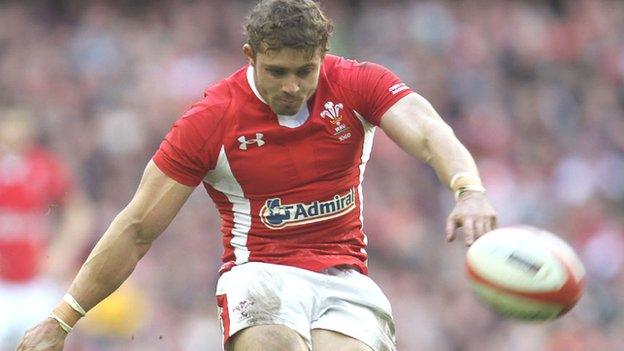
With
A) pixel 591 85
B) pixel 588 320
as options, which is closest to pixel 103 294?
pixel 588 320

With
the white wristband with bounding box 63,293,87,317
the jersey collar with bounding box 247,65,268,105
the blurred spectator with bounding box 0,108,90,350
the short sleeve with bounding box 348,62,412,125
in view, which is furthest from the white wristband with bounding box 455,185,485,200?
the blurred spectator with bounding box 0,108,90,350

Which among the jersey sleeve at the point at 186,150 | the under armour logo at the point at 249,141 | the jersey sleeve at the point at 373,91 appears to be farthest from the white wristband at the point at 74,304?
the jersey sleeve at the point at 373,91

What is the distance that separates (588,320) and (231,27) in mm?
5714

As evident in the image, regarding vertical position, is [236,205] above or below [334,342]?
above

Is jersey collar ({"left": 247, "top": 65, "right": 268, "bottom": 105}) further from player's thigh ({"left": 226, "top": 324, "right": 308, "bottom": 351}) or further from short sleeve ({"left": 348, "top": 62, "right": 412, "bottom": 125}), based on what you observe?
player's thigh ({"left": 226, "top": 324, "right": 308, "bottom": 351})

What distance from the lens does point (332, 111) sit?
635 centimetres

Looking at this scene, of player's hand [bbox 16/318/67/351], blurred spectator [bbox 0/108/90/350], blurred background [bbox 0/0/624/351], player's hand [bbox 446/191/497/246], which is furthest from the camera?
blurred background [bbox 0/0/624/351]

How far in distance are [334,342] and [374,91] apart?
108 centimetres

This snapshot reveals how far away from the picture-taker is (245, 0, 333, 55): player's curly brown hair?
6.05 meters

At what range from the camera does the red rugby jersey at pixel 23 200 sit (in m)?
12.0

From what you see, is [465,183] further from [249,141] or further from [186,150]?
[186,150]

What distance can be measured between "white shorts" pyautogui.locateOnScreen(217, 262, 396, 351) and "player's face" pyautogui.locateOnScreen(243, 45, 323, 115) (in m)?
0.72

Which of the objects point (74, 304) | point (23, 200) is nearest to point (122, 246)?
point (74, 304)

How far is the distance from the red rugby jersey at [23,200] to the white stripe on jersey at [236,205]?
5.70 m
